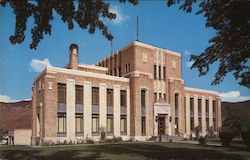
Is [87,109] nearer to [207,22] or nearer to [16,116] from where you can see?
[207,22]

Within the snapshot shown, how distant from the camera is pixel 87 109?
33406 mm

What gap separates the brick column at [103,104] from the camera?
34.4 m

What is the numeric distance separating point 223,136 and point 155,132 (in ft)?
35.2

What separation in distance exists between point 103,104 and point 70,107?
160 inches

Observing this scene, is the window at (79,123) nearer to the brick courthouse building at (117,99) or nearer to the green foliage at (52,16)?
the brick courthouse building at (117,99)

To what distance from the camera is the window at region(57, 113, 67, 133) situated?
103 ft

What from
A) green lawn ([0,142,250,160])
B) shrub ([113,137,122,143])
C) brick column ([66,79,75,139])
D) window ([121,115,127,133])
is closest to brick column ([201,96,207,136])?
window ([121,115,127,133])

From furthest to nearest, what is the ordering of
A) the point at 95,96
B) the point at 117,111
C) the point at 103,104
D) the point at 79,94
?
the point at 117,111 → the point at 103,104 → the point at 95,96 → the point at 79,94

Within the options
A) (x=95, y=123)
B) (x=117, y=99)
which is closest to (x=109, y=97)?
(x=117, y=99)

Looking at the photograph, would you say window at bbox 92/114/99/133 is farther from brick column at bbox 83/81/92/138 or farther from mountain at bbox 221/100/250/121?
mountain at bbox 221/100/250/121

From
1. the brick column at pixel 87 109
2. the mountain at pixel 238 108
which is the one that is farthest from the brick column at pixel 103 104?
the mountain at pixel 238 108

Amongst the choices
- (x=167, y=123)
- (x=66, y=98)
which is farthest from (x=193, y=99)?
(x=66, y=98)

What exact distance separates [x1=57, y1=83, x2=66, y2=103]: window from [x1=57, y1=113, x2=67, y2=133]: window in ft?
4.67

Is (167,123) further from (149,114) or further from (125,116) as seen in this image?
(125,116)
